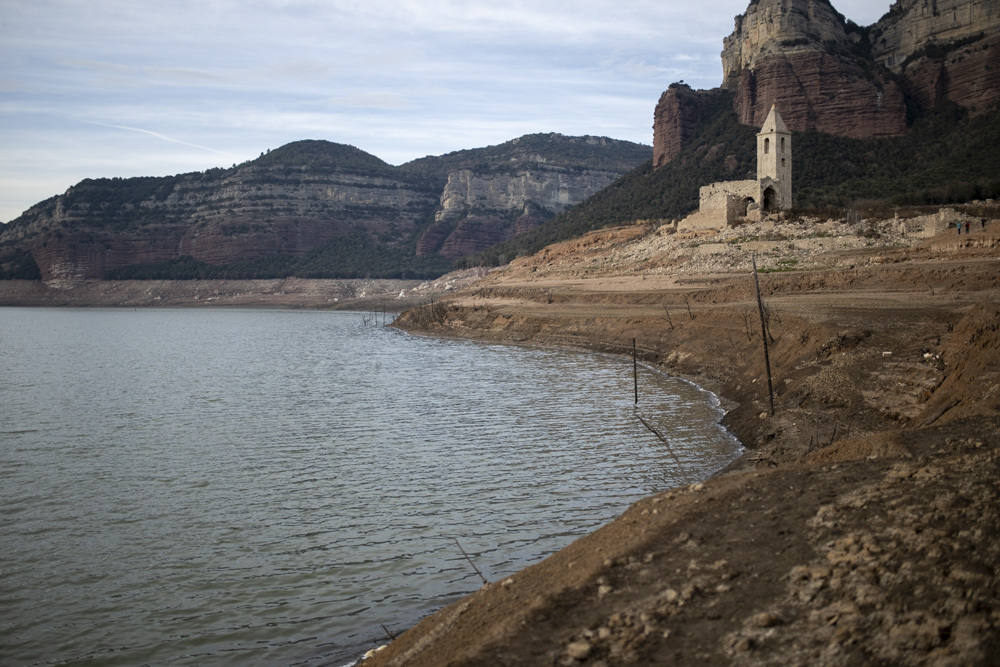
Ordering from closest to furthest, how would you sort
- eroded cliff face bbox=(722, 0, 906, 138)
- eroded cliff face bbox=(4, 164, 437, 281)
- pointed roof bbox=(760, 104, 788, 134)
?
1. pointed roof bbox=(760, 104, 788, 134)
2. eroded cliff face bbox=(722, 0, 906, 138)
3. eroded cliff face bbox=(4, 164, 437, 281)

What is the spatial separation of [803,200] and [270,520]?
5830cm

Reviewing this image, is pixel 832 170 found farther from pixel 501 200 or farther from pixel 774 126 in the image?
pixel 501 200

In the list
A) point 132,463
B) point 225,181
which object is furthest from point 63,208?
point 132,463

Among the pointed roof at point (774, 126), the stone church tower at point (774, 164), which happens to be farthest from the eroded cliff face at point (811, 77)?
the pointed roof at point (774, 126)

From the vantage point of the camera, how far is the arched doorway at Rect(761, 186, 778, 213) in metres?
53.9

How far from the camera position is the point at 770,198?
178 feet

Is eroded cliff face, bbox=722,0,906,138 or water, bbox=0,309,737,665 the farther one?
eroded cliff face, bbox=722,0,906,138

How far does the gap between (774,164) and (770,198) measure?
90.5 inches

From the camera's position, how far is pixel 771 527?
8234 mm

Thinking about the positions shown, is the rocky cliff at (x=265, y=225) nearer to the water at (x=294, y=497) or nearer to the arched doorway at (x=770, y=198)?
the arched doorway at (x=770, y=198)

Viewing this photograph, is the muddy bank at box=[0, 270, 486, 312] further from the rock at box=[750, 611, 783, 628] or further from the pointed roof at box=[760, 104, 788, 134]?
the rock at box=[750, 611, 783, 628]

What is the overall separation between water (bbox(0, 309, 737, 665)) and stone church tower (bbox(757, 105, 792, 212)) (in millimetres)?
27512

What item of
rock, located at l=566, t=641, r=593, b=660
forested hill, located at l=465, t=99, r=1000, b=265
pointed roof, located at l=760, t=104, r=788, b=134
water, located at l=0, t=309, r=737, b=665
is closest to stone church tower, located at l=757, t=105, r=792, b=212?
pointed roof, located at l=760, t=104, r=788, b=134

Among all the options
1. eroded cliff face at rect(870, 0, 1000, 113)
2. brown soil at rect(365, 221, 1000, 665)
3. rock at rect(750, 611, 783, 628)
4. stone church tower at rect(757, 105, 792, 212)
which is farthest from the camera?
eroded cliff face at rect(870, 0, 1000, 113)
